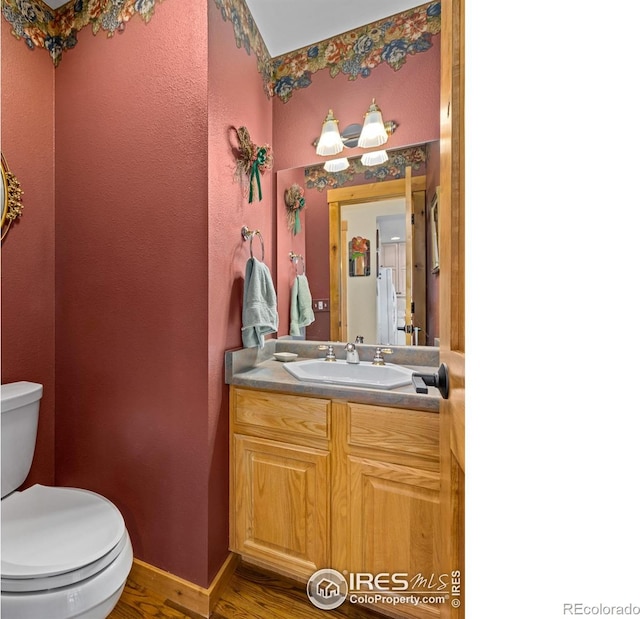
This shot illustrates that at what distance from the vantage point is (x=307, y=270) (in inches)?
64.4

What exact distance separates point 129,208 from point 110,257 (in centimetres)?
23

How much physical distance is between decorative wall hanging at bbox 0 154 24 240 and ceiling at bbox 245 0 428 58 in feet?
4.25

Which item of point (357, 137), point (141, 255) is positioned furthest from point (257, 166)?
point (141, 255)

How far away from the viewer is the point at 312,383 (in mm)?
1112

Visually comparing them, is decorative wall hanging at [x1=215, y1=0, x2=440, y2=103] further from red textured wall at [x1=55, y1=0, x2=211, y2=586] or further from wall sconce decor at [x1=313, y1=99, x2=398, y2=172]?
red textured wall at [x1=55, y1=0, x2=211, y2=586]

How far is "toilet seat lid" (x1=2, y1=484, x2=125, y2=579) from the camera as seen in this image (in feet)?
2.53

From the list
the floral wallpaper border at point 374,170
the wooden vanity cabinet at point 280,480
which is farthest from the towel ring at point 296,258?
the wooden vanity cabinet at point 280,480

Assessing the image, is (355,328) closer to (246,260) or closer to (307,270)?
(307,270)

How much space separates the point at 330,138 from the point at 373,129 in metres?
0.22

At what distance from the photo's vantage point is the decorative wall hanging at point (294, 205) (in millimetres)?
1647

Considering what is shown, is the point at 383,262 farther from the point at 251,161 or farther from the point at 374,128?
the point at 251,161

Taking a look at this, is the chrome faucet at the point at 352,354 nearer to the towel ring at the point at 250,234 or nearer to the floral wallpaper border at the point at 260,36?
the towel ring at the point at 250,234

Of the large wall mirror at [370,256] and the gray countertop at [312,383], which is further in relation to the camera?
the large wall mirror at [370,256]

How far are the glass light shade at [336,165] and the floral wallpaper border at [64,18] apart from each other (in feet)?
2.99
